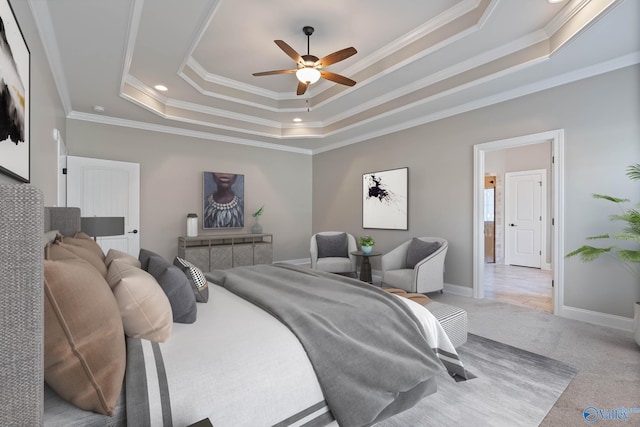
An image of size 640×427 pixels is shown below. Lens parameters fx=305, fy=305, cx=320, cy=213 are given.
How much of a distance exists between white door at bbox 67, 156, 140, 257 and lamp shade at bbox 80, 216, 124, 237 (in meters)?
2.09

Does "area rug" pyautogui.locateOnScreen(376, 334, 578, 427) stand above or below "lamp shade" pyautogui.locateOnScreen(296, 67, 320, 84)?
below

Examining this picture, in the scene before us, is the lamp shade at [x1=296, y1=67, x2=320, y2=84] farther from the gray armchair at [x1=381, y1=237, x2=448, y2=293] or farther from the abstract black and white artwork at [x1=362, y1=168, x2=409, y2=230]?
the gray armchair at [x1=381, y1=237, x2=448, y2=293]

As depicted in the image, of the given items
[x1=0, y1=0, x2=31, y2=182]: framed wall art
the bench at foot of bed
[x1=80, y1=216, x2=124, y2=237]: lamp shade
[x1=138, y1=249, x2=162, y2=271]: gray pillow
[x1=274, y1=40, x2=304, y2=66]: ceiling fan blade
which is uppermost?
[x1=274, y1=40, x2=304, y2=66]: ceiling fan blade

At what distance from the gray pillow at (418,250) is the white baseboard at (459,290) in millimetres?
633

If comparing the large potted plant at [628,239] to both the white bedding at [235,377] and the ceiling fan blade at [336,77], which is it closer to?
the ceiling fan blade at [336,77]

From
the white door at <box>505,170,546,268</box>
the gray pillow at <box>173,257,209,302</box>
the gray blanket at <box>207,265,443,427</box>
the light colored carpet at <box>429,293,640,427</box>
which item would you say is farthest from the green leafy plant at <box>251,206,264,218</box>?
the white door at <box>505,170,546,268</box>

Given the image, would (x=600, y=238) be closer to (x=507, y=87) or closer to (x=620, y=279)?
(x=620, y=279)

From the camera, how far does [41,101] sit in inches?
98.8

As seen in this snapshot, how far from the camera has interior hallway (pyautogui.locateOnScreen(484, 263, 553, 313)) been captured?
4000 millimetres

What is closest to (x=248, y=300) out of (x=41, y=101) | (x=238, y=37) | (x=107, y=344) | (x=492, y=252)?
(x=107, y=344)

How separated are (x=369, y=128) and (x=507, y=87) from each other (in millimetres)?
2171

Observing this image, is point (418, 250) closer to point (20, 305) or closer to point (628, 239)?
point (628, 239)

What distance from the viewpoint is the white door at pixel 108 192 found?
14.0 feet

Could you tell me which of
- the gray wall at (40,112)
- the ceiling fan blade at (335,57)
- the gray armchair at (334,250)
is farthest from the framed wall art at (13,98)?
the gray armchair at (334,250)
